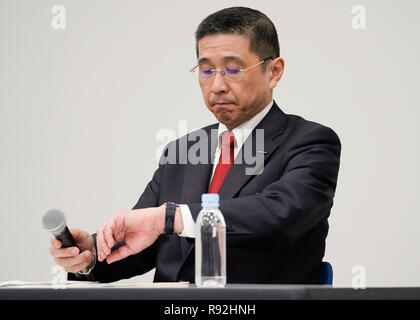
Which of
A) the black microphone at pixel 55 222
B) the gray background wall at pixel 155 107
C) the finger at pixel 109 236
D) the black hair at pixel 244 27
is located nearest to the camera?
the black microphone at pixel 55 222

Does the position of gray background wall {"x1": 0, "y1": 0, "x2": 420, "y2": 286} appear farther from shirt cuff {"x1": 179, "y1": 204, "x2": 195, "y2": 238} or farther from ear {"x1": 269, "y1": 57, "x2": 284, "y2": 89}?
shirt cuff {"x1": 179, "y1": 204, "x2": 195, "y2": 238}

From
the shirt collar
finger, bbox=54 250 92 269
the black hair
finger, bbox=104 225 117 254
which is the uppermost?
the black hair

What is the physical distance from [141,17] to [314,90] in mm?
1128

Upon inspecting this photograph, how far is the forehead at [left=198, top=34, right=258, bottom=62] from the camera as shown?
8.29 ft

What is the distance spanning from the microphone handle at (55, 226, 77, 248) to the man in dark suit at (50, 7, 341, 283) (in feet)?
0.09

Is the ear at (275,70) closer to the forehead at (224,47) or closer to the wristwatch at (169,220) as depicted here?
the forehead at (224,47)

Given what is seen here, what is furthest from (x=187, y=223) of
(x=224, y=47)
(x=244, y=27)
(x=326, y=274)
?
(x=244, y=27)

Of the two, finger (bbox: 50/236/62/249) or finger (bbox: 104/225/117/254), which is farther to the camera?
finger (bbox: 50/236/62/249)

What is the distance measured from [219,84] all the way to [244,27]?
26 cm

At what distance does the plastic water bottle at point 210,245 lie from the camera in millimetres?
1952

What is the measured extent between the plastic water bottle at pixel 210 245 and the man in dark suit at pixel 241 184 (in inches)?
1.2

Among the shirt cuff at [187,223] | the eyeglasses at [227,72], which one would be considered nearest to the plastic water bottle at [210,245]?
the shirt cuff at [187,223]

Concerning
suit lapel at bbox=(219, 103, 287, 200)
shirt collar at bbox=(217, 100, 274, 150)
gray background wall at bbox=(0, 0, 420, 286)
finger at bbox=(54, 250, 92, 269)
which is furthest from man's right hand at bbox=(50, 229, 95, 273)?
gray background wall at bbox=(0, 0, 420, 286)

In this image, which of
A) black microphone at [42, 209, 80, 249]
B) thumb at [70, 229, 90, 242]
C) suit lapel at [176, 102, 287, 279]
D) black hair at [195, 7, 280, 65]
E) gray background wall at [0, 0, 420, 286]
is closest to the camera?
black microphone at [42, 209, 80, 249]
